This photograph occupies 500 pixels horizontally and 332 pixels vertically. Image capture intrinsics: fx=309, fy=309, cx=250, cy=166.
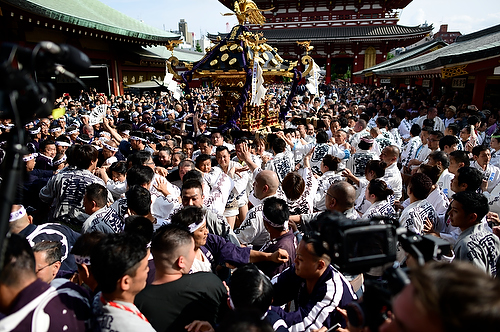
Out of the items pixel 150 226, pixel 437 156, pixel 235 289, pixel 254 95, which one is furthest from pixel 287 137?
pixel 235 289

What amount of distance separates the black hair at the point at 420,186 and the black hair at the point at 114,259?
2659 millimetres

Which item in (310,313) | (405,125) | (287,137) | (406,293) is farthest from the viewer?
(405,125)

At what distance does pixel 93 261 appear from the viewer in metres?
1.61

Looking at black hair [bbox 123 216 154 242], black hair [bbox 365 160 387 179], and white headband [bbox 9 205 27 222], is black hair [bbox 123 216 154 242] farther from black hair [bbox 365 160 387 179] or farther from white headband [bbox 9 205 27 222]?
black hair [bbox 365 160 387 179]

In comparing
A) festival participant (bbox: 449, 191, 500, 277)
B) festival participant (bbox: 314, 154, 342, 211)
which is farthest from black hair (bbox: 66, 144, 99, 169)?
festival participant (bbox: 449, 191, 500, 277)

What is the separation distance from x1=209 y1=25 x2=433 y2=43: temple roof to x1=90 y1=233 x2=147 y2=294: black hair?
93.4 ft

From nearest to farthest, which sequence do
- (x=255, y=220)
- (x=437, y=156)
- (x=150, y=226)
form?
1. (x=150, y=226)
2. (x=255, y=220)
3. (x=437, y=156)

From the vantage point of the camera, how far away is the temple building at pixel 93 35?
31.5ft

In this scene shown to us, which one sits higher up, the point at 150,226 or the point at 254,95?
the point at 254,95

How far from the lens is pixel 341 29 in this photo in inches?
1138

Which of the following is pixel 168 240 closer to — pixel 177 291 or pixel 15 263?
pixel 177 291

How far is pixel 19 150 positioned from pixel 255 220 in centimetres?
225

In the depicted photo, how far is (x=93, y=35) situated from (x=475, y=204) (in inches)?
546

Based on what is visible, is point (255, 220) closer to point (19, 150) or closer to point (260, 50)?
point (19, 150)
